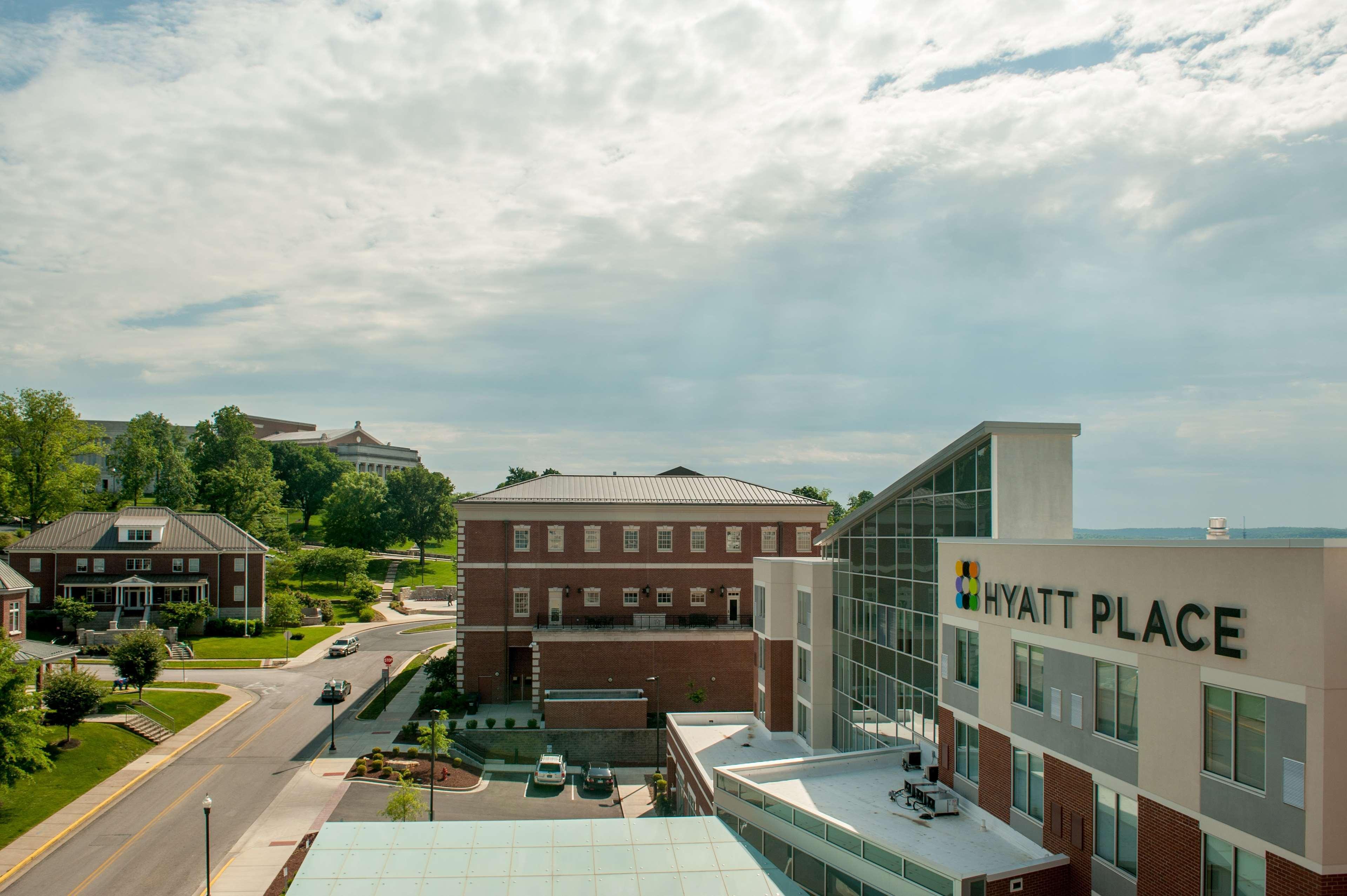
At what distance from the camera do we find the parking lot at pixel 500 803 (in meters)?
37.7

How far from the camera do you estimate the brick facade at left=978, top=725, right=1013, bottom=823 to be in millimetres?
22312

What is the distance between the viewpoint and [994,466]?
81.1ft

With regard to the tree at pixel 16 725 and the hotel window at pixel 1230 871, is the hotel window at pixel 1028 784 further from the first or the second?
the tree at pixel 16 725

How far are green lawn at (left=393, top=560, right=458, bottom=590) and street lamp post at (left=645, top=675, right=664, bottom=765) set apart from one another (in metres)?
58.3

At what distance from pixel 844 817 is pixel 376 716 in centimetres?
3703

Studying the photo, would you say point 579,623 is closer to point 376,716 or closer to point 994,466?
point 376,716

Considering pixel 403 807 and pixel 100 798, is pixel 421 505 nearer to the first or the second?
pixel 100 798

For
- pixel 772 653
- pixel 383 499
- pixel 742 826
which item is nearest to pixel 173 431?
pixel 383 499

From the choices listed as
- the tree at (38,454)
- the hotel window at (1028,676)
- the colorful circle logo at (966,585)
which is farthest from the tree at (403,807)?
the tree at (38,454)

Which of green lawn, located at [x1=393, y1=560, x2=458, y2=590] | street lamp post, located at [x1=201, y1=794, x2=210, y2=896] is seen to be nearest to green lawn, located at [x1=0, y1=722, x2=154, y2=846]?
street lamp post, located at [x1=201, y1=794, x2=210, y2=896]

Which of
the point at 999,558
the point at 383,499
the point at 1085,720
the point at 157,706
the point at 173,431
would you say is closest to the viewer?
the point at 1085,720

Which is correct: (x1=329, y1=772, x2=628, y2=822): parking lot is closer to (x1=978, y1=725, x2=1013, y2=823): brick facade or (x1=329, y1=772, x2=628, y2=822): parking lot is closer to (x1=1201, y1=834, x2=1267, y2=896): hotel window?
(x1=978, y1=725, x2=1013, y2=823): brick facade

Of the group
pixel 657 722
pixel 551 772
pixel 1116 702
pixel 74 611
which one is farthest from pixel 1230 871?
A: pixel 74 611

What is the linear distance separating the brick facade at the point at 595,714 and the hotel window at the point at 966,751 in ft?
86.1
